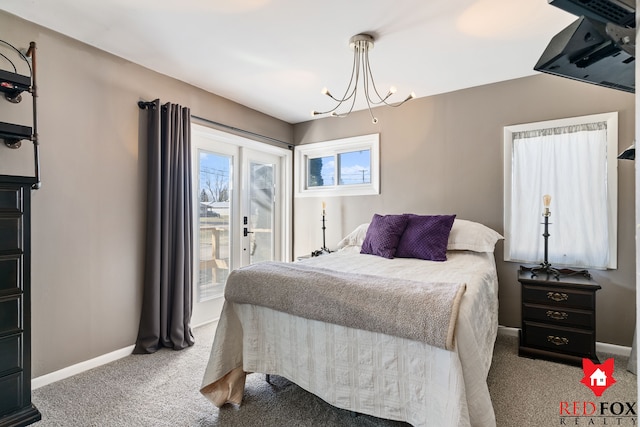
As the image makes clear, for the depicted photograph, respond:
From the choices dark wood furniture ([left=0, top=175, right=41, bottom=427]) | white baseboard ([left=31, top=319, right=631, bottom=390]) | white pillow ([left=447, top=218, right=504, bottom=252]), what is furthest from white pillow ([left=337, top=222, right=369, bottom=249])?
dark wood furniture ([left=0, top=175, right=41, bottom=427])

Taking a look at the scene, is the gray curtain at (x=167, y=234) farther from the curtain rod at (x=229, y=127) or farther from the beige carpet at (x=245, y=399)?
the beige carpet at (x=245, y=399)

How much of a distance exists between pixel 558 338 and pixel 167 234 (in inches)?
128

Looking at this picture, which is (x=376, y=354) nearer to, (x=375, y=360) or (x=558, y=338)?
(x=375, y=360)

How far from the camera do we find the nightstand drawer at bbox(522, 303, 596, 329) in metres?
2.31

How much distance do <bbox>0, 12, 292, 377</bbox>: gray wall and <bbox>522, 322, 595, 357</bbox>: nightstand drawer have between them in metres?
3.25

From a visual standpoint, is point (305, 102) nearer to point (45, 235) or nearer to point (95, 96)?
point (95, 96)

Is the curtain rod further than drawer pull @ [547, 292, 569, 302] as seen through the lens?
Yes

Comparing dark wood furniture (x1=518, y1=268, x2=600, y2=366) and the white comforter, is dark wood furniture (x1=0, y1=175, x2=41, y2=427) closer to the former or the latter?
the white comforter

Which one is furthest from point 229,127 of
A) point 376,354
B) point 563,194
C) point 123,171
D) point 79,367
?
point 563,194

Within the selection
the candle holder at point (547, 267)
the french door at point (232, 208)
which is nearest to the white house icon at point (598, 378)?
the candle holder at point (547, 267)

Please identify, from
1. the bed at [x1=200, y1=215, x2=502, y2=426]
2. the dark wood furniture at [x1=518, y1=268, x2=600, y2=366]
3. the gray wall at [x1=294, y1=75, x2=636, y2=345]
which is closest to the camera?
the bed at [x1=200, y1=215, x2=502, y2=426]

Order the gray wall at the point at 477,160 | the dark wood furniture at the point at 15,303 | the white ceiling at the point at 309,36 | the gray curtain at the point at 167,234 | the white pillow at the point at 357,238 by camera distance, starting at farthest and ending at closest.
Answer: the white pillow at the point at 357,238 < the gray curtain at the point at 167,234 < the gray wall at the point at 477,160 < the white ceiling at the point at 309,36 < the dark wood furniture at the point at 15,303

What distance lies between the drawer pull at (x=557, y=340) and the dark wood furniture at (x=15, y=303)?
3409mm

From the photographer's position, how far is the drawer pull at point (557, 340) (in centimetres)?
238
